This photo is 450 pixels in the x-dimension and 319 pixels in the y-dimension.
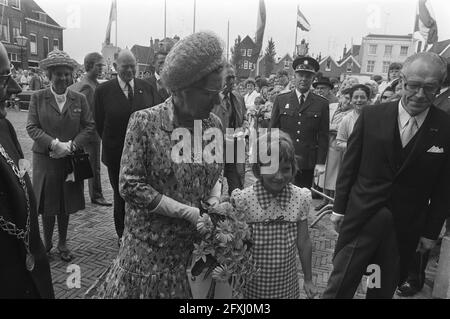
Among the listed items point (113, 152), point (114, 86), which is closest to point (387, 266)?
point (113, 152)

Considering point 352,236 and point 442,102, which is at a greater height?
point 442,102

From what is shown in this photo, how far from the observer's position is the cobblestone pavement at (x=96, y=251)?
3607 mm

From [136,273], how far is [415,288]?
331cm

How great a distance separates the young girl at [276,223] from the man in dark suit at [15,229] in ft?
3.85

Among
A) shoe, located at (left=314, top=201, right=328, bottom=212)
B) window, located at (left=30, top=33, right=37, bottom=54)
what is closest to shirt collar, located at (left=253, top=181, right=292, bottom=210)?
shoe, located at (left=314, top=201, right=328, bottom=212)

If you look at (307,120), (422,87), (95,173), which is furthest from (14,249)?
(95,173)

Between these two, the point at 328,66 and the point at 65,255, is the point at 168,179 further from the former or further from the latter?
the point at 328,66

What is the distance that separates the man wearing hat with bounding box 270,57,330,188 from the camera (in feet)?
15.9

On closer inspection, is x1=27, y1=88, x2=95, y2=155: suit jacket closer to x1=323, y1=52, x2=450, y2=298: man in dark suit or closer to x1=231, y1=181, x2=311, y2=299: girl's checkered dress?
x1=231, y1=181, x2=311, y2=299: girl's checkered dress

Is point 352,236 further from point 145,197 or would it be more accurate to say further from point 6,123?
point 6,123

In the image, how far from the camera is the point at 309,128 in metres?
4.85

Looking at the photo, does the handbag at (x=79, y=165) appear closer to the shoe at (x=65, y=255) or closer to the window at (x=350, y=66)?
the shoe at (x=65, y=255)

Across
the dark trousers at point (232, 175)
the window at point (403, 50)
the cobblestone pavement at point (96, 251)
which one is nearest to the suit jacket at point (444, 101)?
the cobblestone pavement at point (96, 251)

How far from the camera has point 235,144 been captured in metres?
4.48
